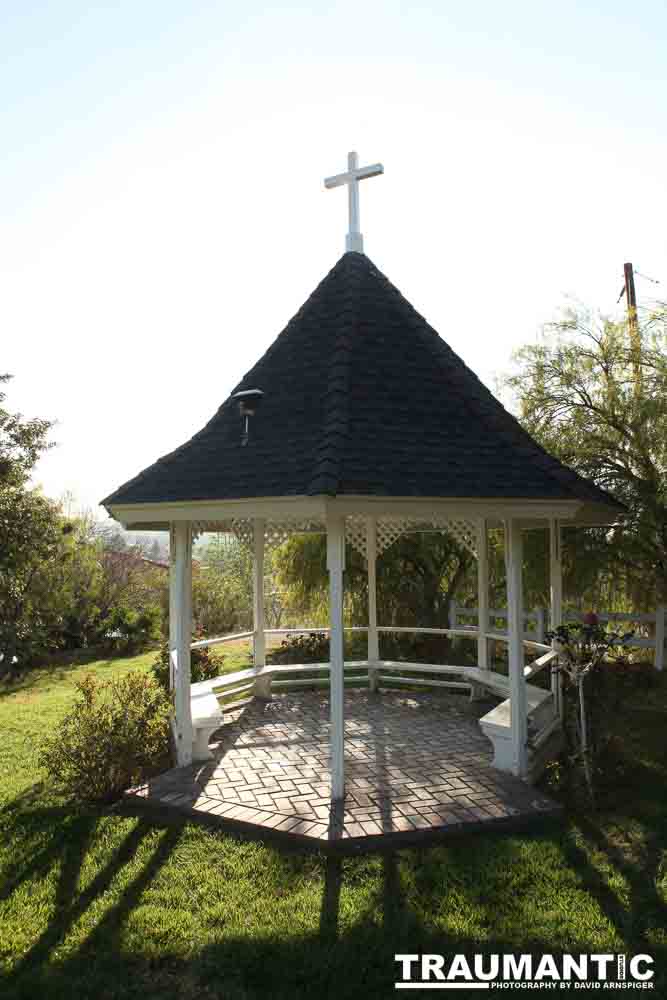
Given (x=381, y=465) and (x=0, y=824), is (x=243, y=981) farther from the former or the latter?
(x=381, y=465)

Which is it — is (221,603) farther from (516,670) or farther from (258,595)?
(516,670)

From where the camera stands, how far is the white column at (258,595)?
9.55m

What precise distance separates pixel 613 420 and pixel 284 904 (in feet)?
31.0

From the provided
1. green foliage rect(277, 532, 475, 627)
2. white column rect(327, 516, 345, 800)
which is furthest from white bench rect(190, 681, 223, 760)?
green foliage rect(277, 532, 475, 627)

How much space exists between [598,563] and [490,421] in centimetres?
567

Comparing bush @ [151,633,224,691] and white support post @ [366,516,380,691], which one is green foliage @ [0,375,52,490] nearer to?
bush @ [151,633,224,691]

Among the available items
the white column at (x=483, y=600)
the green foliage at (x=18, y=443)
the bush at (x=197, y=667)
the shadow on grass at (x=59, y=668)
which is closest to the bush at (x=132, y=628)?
the shadow on grass at (x=59, y=668)

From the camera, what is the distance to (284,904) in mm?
4500

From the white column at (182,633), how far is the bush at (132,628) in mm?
10179

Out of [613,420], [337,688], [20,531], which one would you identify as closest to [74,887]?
[337,688]

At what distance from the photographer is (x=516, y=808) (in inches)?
225

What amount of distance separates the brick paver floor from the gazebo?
36 cm

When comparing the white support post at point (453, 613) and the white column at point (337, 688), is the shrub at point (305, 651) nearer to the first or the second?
the white support post at point (453, 613)

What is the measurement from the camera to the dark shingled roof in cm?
614
